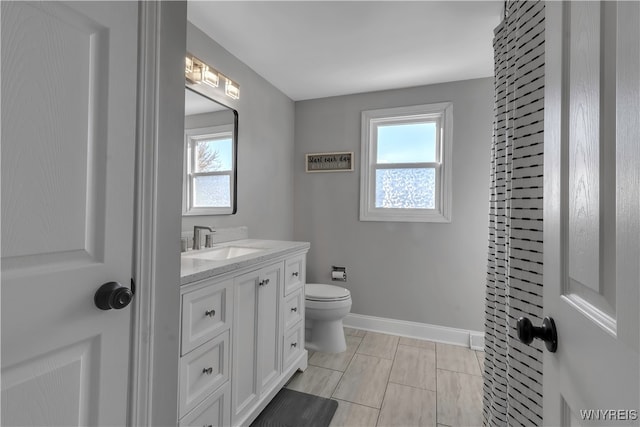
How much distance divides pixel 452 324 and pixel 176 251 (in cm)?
263

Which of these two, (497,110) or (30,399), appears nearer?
(30,399)

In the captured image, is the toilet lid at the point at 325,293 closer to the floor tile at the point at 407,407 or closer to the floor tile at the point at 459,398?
the floor tile at the point at 407,407

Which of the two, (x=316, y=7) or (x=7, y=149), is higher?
(x=316, y=7)

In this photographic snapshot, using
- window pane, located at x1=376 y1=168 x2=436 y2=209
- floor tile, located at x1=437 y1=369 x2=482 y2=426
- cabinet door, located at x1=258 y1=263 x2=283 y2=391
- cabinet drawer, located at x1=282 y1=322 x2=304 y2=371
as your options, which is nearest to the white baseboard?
floor tile, located at x1=437 y1=369 x2=482 y2=426

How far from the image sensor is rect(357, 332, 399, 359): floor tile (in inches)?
96.5

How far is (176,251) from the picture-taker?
0.89m

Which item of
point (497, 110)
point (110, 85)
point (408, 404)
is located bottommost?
point (408, 404)

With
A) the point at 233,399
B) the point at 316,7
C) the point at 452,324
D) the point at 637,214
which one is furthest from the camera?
the point at 452,324

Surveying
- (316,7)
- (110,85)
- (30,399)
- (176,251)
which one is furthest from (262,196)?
(30,399)

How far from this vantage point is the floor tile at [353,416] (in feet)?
5.37

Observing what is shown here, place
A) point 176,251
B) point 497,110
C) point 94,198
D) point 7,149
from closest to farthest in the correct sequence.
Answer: point 7,149, point 94,198, point 176,251, point 497,110

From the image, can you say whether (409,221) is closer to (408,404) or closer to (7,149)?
(408,404)

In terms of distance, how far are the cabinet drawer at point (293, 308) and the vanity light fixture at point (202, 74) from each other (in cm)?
155

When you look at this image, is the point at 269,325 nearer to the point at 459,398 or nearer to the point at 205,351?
the point at 205,351
